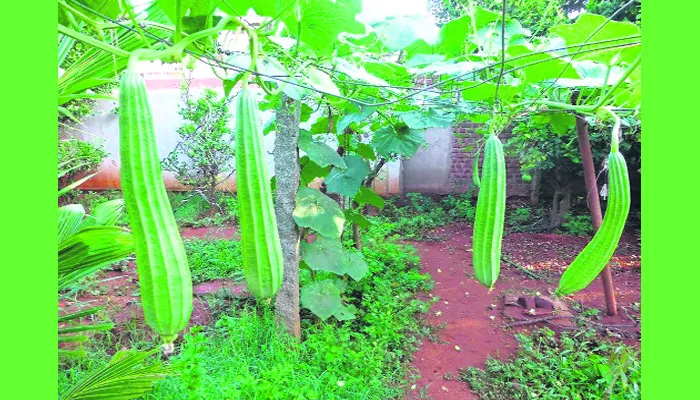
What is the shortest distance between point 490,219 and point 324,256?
224 cm

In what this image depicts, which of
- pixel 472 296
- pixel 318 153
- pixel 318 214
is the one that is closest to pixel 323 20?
pixel 318 153

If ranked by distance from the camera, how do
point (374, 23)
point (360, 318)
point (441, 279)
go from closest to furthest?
point (374, 23)
point (360, 318)
point (441, 279)

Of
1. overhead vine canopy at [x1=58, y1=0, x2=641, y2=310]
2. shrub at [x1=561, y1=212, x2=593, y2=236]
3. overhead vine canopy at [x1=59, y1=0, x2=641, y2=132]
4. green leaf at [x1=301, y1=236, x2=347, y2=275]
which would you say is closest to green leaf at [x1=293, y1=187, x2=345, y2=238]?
green leaf at [x1=301, y1=236, x2=347, y2=275]

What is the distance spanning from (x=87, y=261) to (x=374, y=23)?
47.8 inches

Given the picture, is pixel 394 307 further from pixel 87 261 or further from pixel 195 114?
pixel 195 114

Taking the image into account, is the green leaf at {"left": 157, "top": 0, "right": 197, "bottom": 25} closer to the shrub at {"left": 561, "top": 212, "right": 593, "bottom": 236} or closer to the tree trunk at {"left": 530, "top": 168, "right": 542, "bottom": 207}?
the shrub at {"left": 561, "top": 212, "right": 593, "bottom": 236}

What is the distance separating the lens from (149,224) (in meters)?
0.49

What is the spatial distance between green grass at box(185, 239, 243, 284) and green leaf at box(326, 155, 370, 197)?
1727mm

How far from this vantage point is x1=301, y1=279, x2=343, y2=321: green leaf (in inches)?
118

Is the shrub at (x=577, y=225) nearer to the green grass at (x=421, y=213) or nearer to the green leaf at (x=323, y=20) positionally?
the green grass at (x=421, y=213)

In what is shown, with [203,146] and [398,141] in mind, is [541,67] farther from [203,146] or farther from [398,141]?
[203,146]

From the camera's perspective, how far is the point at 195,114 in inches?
259

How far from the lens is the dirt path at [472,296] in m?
3.06

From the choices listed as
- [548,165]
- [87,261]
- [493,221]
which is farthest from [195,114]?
[493,221]
